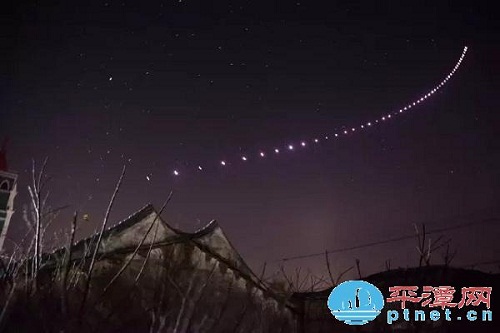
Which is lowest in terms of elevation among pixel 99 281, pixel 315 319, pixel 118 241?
pixel 315 319

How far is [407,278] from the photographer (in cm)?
1792

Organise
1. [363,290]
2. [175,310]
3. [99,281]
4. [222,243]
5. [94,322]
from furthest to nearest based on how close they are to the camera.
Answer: [363,290], [222,243], [175,310], [99,281], [94,322]

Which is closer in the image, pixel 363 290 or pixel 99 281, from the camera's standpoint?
pixel 99 281

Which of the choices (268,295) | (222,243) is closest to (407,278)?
(268,295)

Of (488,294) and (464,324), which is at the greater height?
(488,294)

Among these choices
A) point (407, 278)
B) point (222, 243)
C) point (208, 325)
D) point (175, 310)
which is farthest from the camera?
point (407, 278)

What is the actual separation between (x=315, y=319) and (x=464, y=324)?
5823 millimetres

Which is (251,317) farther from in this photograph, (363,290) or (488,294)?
(488,294)

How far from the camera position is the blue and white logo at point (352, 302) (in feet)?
49.8

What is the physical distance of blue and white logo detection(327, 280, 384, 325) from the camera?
15.2 metres

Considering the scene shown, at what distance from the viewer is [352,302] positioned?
15406mm

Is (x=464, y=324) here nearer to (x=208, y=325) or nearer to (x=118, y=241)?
(x=208, y=325)

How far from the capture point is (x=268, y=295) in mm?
12305

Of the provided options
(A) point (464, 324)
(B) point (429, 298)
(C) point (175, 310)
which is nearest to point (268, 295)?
(C) point (175, 310)
